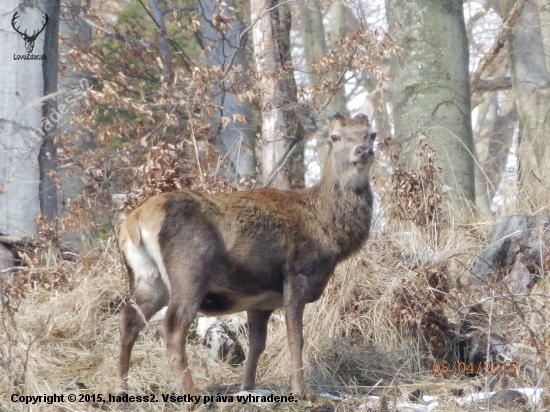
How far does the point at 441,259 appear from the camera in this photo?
27.0 ft

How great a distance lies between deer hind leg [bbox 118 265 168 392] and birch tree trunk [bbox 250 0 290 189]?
352 cm

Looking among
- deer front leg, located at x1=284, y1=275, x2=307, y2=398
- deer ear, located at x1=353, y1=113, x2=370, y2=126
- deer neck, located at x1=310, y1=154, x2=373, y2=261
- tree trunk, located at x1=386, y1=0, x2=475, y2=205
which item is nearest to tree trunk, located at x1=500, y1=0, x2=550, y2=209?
tree trunk, located at x1=386, y1=0, x2=475, y2=205

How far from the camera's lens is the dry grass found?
6617mm

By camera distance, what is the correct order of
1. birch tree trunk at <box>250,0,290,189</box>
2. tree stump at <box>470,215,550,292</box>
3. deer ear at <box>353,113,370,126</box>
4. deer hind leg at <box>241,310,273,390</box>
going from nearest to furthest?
1. deer hind leg at <box>241,310,273,390</box>
2. deer ear at <box>353,113,370,126</box>
3. tree stump at <box>470,215,550,292</box>
4. birch tree trunk at <box>250,0,290,189</box>

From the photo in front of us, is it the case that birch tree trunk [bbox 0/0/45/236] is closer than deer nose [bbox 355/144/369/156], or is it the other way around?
deer nose [bbox 355/144/369/156]

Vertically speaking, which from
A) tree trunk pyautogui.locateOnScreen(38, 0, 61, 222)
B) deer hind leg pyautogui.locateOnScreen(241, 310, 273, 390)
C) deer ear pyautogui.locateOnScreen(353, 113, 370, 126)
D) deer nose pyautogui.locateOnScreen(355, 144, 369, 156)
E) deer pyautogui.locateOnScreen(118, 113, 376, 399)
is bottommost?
deer hind leg pyautogui.locateOnScreen(241, 310, 273, 390)

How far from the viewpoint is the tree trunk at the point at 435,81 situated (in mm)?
10539

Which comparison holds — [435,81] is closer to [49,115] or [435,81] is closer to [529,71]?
[49,115]

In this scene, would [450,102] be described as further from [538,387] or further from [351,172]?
[538,387]

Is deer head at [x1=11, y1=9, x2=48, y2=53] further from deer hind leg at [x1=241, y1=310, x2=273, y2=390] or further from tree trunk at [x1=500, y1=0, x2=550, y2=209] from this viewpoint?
tree trunk at [x1=500, y1=0, x2=550, y2=209]

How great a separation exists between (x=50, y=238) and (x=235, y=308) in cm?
287

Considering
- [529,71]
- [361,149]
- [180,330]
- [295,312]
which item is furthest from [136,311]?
[529,71]

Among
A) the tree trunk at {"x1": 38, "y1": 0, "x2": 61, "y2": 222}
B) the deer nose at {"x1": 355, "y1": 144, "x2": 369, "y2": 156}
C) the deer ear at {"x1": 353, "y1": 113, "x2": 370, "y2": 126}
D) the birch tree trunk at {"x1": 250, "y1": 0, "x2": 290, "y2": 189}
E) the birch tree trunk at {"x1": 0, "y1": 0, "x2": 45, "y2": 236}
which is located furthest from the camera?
the birch tree trunk at {"x1": 250, "y1": 0, "x2": 290, "y2": 189}

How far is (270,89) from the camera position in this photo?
9.96 meters
